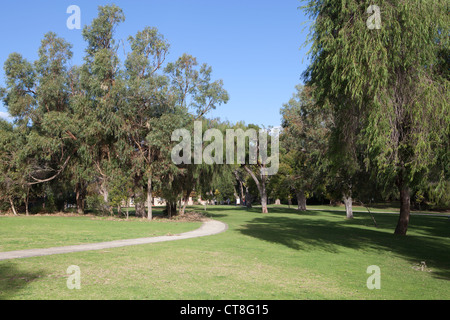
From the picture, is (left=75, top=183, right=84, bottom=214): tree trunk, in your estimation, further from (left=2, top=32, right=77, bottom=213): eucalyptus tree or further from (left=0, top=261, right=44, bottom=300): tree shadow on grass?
(left=0, top=261, right=44, bottom=300): tree shadow on grass

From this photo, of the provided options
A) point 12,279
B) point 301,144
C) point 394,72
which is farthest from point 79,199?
point 394,72

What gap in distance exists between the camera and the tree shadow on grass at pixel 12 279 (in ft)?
20.2

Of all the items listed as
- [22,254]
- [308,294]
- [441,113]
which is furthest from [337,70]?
[22,254]

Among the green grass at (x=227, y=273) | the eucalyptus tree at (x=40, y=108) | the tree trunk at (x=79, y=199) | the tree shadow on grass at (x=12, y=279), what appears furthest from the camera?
the tree trunk at (x=79, y=199)

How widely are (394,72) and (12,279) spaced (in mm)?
11450

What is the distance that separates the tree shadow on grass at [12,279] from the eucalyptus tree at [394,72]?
9.65m

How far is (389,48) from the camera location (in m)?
10.3

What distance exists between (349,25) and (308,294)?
330 inches

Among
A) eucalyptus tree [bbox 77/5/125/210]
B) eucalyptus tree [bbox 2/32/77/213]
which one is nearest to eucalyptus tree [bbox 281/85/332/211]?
eucalyptus tree [bbox 77/5/125/210]

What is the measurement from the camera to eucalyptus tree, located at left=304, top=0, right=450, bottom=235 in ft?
32.7

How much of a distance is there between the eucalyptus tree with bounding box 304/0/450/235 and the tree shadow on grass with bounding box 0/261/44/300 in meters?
9.65

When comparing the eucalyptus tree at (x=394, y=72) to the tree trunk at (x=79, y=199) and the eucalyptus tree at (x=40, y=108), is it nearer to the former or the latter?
the eucalyptus tree at (x=40, y=108)

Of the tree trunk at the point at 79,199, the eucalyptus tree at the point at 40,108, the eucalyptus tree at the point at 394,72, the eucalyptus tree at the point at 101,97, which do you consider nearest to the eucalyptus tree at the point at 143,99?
the eucalyptus tree at the point at 101,97
